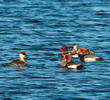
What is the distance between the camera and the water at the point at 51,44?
72.6ft

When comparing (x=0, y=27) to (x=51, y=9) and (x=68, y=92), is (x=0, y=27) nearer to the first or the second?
(x=51, y=9)

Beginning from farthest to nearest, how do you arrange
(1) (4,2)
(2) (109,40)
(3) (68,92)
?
(1) (4,2)
(2) (109,40)
(3) (68,92)

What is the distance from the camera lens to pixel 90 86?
22750mm

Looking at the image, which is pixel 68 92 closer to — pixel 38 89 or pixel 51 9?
pixel 38 89

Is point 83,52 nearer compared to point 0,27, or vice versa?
Result: point 83,52

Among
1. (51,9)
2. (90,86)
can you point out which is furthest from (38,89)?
(51,9)

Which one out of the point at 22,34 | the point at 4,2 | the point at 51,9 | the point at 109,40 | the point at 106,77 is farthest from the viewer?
the point at 4,2

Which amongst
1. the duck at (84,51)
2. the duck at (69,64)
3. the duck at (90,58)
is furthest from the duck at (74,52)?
the duck at (69,64)

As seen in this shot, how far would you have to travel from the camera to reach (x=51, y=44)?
32375mm

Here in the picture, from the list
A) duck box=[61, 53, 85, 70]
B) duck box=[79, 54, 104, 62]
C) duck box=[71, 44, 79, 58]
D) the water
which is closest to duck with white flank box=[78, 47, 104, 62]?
duck box=[79, 54, 104, 62]

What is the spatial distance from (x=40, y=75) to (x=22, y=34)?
1167 centimetres

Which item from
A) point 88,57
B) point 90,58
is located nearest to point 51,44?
point 88,57

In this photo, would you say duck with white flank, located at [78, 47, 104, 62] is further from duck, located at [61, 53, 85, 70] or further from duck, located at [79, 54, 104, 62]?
duck, located at [61, 53, 85, 70]

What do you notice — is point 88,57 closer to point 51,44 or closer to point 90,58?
point 90,58
